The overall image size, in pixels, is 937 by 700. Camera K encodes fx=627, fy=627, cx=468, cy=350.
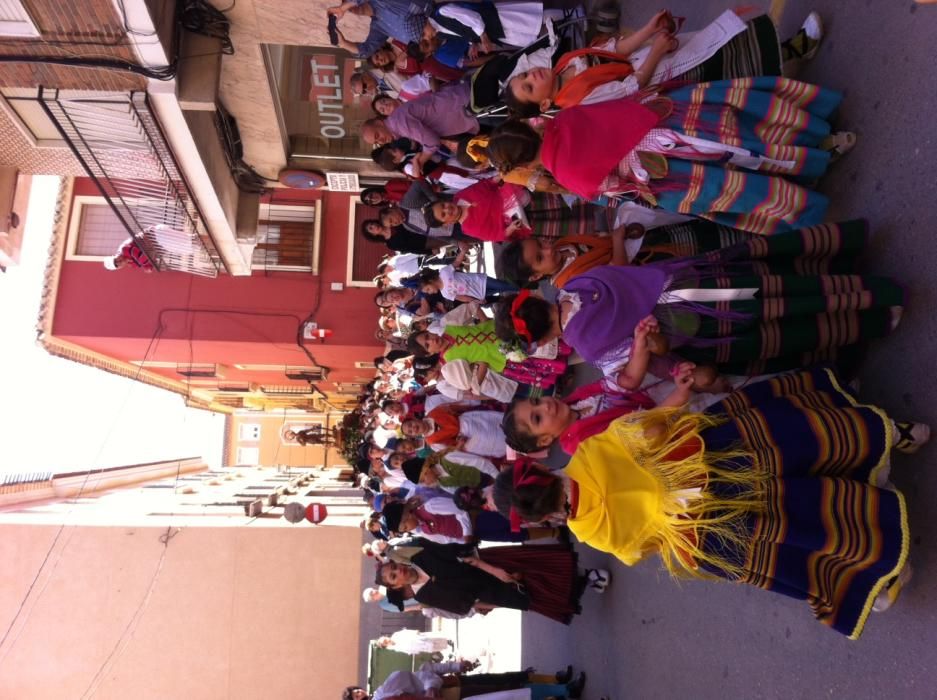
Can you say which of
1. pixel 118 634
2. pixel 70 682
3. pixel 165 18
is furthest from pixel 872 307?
pixel 70 682

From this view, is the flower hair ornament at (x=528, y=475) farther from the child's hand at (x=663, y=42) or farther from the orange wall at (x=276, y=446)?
the orange wall at (x=276, y=446)

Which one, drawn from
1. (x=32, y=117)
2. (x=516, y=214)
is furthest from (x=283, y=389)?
(x=516, y=214)

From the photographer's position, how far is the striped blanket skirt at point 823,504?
238 centimetres

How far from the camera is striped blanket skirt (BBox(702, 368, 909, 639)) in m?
2.38

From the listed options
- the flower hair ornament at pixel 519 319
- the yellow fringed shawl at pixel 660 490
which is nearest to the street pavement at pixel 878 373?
the yellow fringed shawl at pixel 660 490

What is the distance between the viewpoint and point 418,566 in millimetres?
5797

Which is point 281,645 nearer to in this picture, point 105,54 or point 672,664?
point 672,664

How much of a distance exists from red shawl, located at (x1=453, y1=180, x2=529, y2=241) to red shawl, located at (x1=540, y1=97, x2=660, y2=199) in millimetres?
1770

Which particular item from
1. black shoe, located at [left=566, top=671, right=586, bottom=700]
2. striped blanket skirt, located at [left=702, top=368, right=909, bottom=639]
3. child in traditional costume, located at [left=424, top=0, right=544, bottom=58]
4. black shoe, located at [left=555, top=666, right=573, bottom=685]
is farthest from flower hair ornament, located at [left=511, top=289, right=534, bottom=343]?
black shoe, located at [left=555, top=666, right=573, bottom=685]

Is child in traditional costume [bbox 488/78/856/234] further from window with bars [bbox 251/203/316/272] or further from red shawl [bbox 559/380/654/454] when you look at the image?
window with bars [bbox 251/203/316/272]

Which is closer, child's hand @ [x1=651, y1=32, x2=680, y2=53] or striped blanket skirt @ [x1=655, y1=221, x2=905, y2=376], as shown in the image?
striped blanket skirt @ [x1=655, y1=221, x2=905, y2=376]

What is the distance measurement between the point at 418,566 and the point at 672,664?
242 cm

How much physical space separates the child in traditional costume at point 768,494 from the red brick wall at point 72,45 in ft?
16.3

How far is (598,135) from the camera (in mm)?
2926
